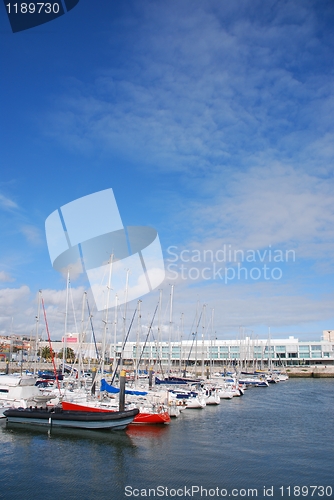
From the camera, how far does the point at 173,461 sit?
69.9 feet

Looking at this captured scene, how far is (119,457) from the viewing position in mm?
22141

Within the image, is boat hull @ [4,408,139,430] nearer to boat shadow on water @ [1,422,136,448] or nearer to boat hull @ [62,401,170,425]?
boat shadow on water @ [1,422,136,448]

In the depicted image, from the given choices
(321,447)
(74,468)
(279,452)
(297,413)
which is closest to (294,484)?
(279,452)

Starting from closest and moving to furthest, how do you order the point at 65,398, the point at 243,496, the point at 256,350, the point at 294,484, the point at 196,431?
the point at 243,496
the point at 294,484
the point at 196,431
the point at 65,398
the point at 256,350

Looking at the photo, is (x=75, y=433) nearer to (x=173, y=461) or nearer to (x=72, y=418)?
(x=72, y=418)

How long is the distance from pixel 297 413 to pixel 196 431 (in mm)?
14933

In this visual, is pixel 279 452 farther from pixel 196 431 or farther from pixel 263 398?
pixel 263 398

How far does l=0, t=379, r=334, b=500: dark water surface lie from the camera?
682 inches

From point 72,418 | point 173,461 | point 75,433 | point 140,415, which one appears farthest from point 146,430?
point 173,461

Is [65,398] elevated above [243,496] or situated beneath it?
Answer: elevated above

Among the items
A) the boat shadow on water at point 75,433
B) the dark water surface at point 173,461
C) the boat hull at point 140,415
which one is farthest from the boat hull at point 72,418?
the boat hull at point 140,415

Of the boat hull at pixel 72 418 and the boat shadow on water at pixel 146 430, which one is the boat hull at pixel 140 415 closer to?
the boat shadow on water at pixel 146 430

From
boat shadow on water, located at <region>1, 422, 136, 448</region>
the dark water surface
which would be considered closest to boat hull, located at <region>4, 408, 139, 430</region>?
boat shadow on water, located at <region>1, 422, 136, 448</region>

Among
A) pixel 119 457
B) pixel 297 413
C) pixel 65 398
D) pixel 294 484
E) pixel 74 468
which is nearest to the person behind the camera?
pixel 294 484
